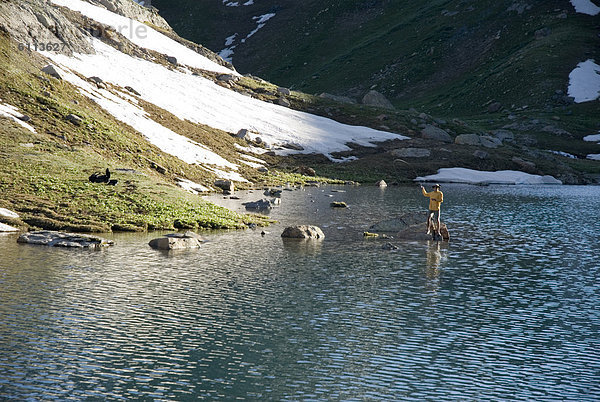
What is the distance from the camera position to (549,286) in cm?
3080

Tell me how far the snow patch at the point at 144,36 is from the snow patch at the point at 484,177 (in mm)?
50761

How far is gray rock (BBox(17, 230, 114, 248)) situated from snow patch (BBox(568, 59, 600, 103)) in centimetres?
14238

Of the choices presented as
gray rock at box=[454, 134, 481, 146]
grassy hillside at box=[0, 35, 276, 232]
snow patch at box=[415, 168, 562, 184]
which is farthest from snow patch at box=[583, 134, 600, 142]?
grassy hillside at box=[0, 35, 276, 232]

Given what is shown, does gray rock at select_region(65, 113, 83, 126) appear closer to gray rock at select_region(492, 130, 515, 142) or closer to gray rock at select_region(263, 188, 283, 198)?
gray rock at select_region(263, 188, 283, 198)

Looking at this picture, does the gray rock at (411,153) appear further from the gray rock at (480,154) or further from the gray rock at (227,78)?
the gray rock at (227,78)

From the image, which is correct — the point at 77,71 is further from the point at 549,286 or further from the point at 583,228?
the point at 549,286

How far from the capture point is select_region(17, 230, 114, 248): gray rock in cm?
3481

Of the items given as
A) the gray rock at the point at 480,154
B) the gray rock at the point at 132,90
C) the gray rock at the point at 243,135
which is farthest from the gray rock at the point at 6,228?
the gray rock at the point at 480,154

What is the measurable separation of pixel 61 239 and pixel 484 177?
73.0 metres

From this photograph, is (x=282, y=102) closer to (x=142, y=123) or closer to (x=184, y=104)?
(x=184, y=104)

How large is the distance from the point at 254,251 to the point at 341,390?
19.8 meters

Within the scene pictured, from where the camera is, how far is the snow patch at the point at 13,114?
54.1 meters

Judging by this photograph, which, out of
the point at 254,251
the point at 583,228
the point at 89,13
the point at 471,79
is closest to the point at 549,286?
the point at 254,251

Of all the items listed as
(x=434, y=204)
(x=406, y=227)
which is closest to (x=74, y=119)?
(x=406, y=227)
